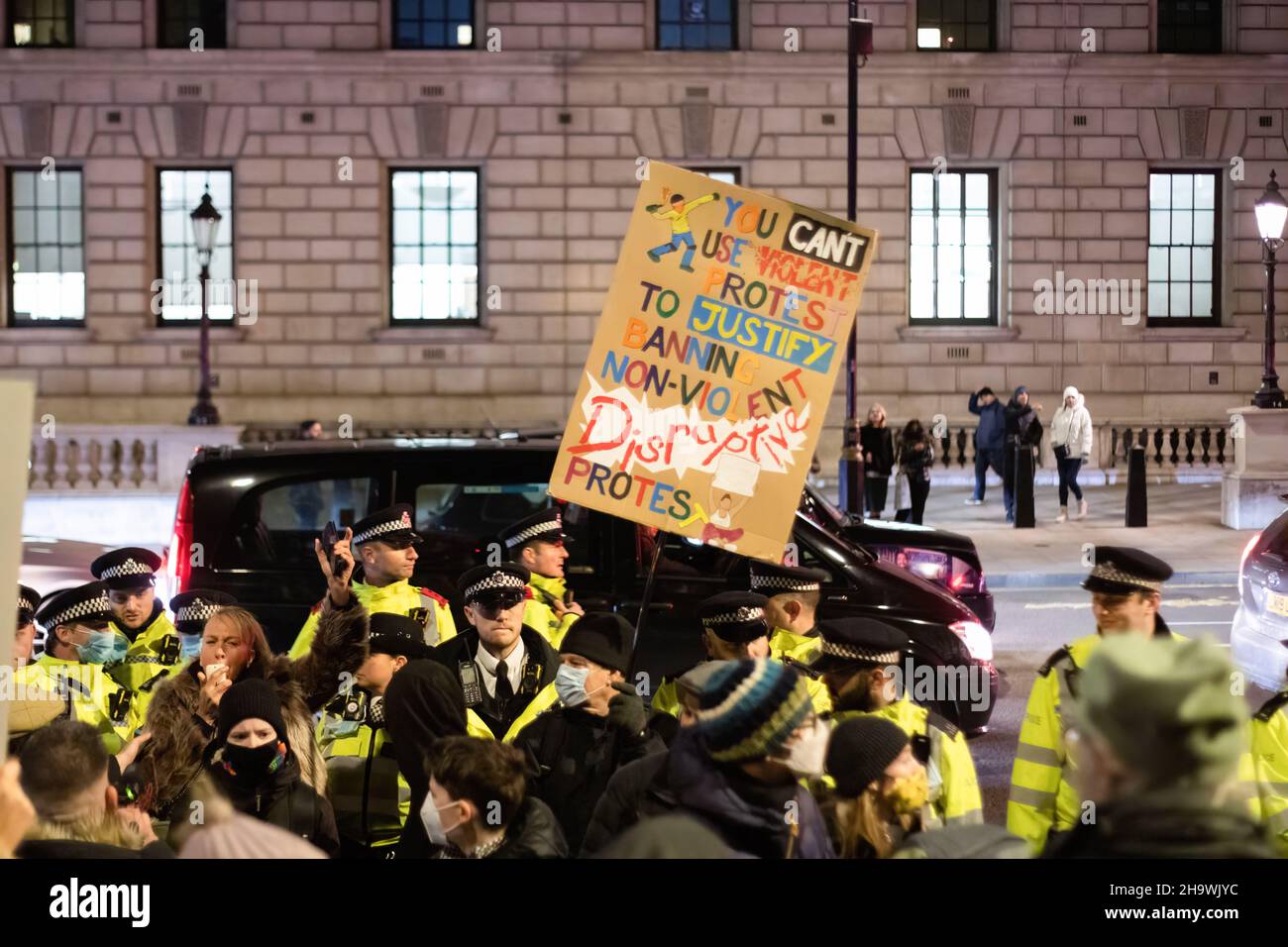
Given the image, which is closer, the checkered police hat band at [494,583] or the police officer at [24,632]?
the police officer at [24,632]

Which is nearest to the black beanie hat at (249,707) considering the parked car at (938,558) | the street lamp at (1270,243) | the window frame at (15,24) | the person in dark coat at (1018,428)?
the parked car at (938,558)

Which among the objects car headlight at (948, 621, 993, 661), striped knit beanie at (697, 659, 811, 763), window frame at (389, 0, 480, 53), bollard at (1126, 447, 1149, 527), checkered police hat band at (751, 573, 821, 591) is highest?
window frame at (389, 0, 480, 53)

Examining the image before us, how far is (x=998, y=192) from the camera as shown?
2617cm

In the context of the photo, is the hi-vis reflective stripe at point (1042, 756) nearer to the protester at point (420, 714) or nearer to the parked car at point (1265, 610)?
the protester at point (420, 714)

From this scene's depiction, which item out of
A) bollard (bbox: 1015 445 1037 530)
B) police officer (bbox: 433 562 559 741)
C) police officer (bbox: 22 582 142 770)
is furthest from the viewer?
bollard (bbox: 1015 445 1037 530)

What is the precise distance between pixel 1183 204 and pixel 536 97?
423 inches

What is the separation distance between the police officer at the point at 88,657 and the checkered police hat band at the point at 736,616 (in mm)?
2080

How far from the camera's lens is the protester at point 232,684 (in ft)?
16.0

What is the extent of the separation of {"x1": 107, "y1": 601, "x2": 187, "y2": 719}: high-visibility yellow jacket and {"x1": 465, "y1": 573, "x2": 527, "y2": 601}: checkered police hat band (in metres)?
1.24

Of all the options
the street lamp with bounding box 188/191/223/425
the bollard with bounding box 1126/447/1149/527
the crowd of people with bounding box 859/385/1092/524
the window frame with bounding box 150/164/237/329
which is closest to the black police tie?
the crowd of people with bounding box 859/385/1092/524

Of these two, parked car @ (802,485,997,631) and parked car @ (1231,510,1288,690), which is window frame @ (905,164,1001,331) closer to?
parked car @ (802,485,997,631)

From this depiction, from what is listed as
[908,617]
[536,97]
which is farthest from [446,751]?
[536,97]

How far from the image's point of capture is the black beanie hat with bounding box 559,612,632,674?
16.4ft

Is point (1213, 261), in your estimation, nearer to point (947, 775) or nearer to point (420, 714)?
point (947, 775)
